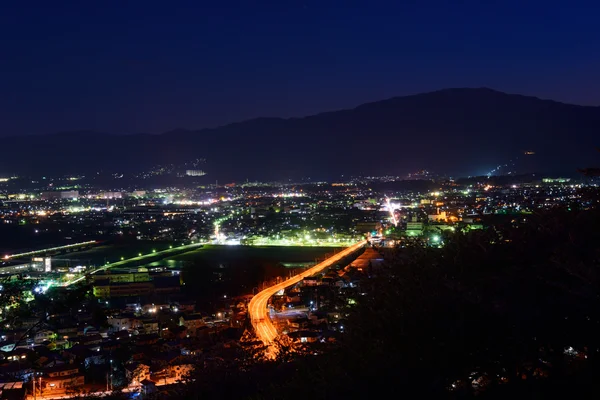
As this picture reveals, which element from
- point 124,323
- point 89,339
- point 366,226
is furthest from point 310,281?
point 366,226

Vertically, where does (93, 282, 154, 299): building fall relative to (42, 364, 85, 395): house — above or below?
below

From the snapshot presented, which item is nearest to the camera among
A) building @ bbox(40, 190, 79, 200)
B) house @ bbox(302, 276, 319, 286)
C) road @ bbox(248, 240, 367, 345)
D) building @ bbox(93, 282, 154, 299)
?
road @ bbox(248, 240, 367, 345)

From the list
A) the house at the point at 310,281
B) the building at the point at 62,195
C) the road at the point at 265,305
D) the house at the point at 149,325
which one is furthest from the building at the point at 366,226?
the building at the point at 62,195

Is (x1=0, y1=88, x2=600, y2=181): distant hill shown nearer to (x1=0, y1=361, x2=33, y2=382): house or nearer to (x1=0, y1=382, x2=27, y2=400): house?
(x1=0, y1=361, x2=33, y2=382): house

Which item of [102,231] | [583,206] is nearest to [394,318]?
[583,206]

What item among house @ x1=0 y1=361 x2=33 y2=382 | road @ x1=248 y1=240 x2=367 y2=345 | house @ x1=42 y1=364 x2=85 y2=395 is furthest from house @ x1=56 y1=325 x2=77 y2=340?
road @ x1=248 y1=240 x2=367 y2=345

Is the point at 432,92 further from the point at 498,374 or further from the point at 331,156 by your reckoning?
the point at 498,374
